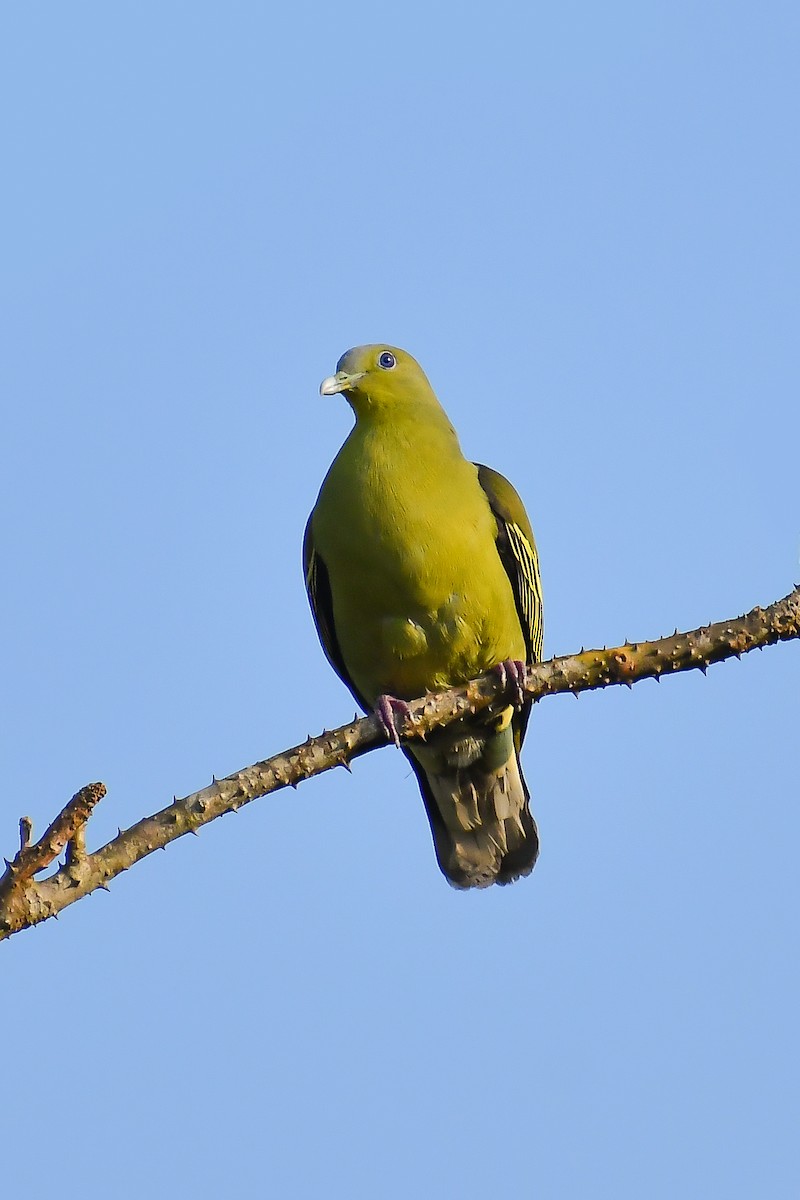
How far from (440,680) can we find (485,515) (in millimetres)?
811

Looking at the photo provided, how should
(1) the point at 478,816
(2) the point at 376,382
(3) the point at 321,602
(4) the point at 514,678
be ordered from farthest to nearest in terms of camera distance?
(1) the point at 478,816
(2) the point at 376,382
(3) the point at 321,602
(4) the point at 514,678

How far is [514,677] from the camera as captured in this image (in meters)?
5.75

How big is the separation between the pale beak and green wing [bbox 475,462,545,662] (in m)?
0.77

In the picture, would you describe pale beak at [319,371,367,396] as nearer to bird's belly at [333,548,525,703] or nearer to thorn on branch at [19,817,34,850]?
bird's belly at [333,548,525,703]

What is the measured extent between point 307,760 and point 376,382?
3.22 m

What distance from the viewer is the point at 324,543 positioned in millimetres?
6648

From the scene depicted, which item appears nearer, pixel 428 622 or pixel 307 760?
pixel 307 760

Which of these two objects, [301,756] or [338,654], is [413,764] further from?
[301,756]

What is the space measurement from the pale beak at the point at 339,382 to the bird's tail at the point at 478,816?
183 cm

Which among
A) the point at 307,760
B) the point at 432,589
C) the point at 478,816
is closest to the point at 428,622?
the point at 432,589

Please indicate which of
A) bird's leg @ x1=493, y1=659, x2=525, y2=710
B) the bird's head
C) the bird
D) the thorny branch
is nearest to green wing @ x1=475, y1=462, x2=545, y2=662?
the bird

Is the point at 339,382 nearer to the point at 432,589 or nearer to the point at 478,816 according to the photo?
the point at 432,589

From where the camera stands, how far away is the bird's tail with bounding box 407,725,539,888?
282 inches

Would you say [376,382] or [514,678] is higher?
[376,382]
